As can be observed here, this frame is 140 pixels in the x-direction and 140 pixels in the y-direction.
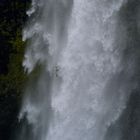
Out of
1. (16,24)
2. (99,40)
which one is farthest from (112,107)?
(16,24)

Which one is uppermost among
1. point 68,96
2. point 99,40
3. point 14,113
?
point 99,40

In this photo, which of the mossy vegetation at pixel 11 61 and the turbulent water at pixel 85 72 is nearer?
the turbulent water at pixel 85 72

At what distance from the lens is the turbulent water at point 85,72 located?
1403cm

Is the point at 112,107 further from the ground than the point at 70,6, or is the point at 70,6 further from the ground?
the point at 70,6

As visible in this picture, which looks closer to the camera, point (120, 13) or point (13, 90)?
point (120, 13)

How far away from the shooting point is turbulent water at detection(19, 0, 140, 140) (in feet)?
46.0

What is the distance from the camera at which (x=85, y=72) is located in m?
14.4

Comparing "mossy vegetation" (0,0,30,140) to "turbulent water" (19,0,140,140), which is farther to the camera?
"mossy vegetation" (0,0,30,140)

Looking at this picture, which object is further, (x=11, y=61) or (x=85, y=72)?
(x=11, y=61)

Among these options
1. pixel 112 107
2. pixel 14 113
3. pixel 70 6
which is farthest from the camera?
pixel 14 113

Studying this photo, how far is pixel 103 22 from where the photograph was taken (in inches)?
562

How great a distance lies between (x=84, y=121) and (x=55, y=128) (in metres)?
0.88

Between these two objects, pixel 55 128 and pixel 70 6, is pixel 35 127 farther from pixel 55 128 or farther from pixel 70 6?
pixel 70 6

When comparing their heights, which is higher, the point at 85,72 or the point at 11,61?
the point at 85,72
